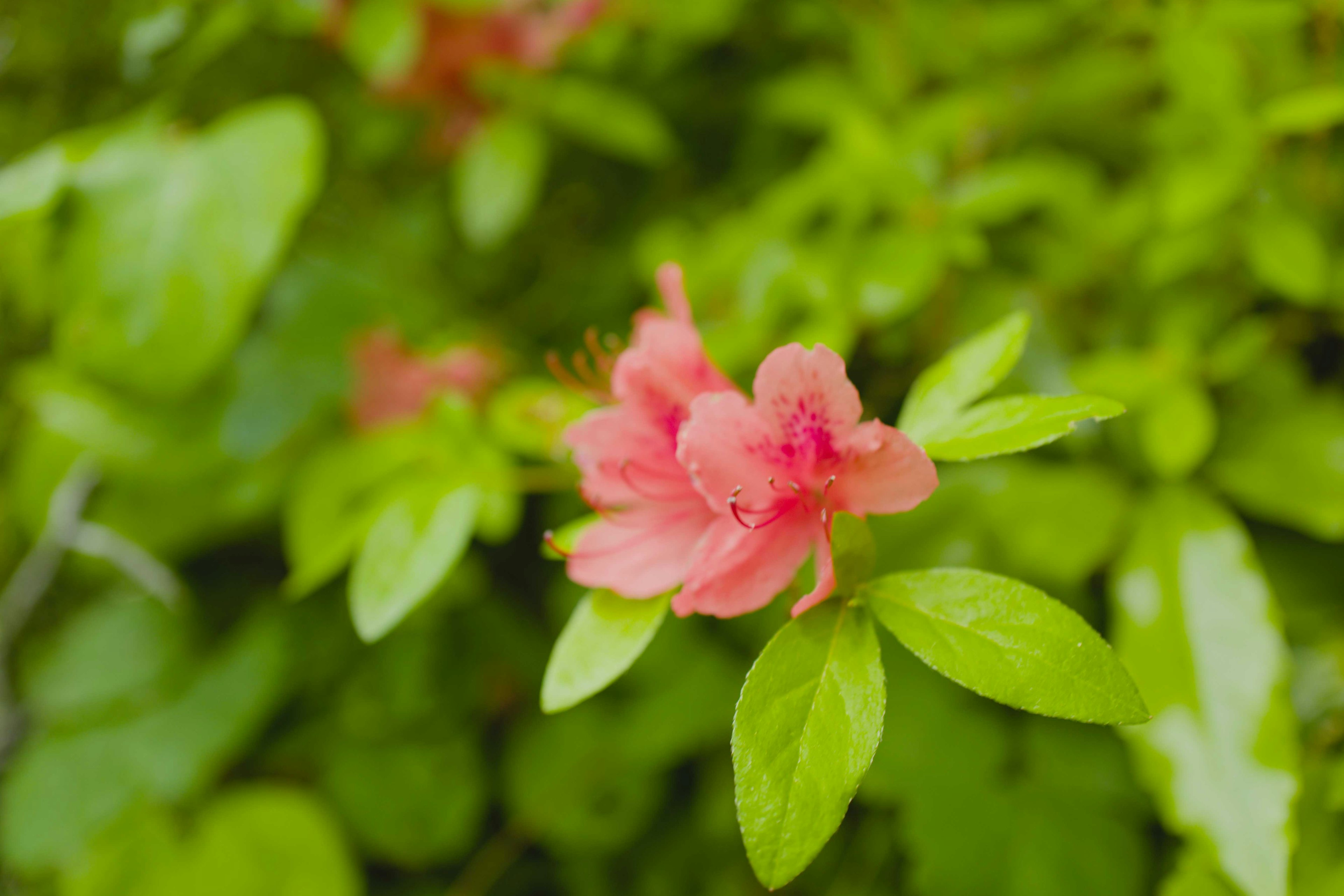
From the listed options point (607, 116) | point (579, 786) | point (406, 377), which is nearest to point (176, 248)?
point (406, 377)

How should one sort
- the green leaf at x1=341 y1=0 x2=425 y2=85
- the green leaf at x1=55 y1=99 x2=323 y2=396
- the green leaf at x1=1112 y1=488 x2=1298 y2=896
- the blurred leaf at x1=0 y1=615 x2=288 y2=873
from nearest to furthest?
the green leaf at x1=1112 y1=488 x2=1298 y2=896, the green leaf at x1=55 y1=99 x2=323 y2=396, the green leaf at x1=341 y1=0 x2=425 y2=85, the blurred leaf at x1=0 y1=615 x2=288 y2=873

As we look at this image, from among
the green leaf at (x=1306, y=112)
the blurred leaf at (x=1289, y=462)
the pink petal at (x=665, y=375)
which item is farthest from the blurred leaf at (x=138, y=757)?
the green leaf at (x=1306, y=112)

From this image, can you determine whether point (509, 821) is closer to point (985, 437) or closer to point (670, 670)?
point (670, 670)

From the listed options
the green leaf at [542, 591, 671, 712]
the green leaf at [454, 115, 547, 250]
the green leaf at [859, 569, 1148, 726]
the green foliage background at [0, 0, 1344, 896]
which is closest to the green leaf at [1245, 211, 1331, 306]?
the green foliage background at [0, 0, 1344, 896]

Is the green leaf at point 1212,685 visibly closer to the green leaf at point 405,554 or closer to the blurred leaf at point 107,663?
the green leaf at point 405,554

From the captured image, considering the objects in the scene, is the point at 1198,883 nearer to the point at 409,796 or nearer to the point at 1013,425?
the point at 1013,425

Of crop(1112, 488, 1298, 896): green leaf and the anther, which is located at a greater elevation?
the anther

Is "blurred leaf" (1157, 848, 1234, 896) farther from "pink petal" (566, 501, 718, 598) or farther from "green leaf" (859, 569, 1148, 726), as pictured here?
"pink petal" (566, 501, 718, 598)

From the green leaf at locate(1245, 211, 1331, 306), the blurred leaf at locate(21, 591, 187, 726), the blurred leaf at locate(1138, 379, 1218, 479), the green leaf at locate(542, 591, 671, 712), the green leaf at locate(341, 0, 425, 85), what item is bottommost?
the blurred leaf at locate(21, 591, 187, 726)
